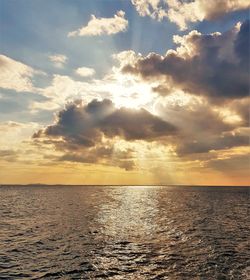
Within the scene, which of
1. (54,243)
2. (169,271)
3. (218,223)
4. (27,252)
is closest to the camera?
(169,271)

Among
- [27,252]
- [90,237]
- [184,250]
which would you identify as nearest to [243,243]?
[184,250]

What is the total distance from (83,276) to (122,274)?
3.04 meters

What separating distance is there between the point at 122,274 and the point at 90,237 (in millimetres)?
17632

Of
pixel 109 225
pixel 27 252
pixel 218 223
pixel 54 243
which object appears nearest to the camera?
pixel 27 252

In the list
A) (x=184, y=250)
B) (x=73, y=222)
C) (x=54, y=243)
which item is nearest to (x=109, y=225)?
(x=73, y=222)

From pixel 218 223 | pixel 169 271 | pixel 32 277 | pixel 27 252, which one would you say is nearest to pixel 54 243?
pixel 27 252

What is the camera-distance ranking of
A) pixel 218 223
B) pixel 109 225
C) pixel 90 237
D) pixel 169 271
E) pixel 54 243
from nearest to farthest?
pixel 169 271, pixel 54 243, pixel 90 237, pixel 109 225, pixel 218 223

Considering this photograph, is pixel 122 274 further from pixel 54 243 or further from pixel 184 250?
pixel 54 243

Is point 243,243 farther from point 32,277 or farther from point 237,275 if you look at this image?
point 32,277

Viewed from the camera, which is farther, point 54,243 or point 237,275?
point 54,243

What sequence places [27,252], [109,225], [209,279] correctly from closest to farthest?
[209,279], [27,252], [109,225]

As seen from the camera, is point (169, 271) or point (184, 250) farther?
point (184, 250)

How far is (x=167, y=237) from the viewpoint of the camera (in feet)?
146

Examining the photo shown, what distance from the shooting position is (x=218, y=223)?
199ft
